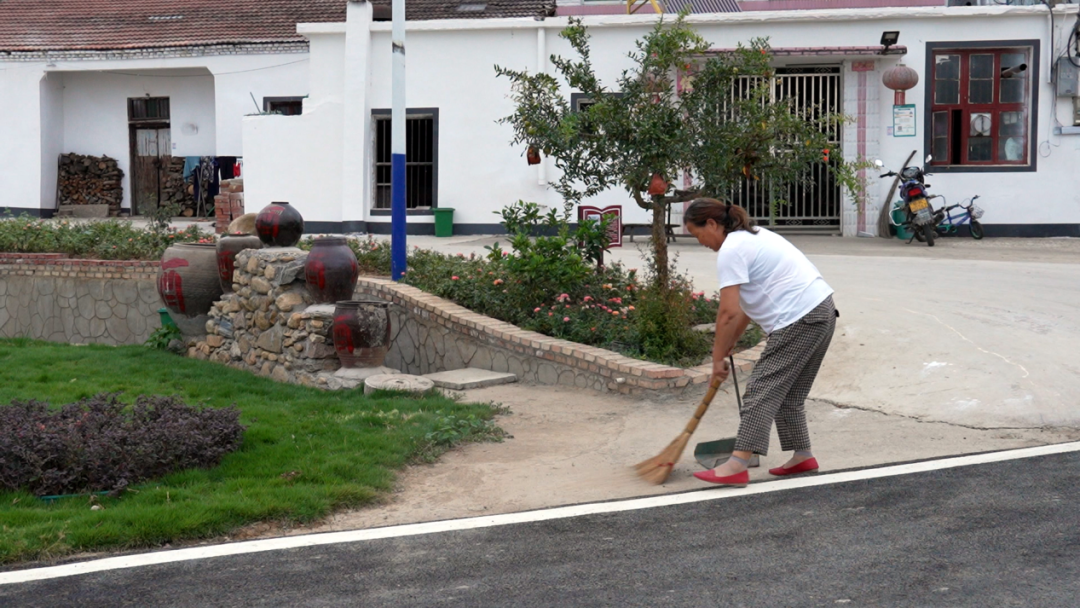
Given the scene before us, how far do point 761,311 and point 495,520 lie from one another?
1793 mm

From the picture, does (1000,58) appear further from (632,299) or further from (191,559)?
(191,559)

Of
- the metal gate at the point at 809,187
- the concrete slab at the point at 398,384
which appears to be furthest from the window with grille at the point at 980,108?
the concrete slab at the point at 398,384

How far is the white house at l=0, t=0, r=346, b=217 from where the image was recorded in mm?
23172

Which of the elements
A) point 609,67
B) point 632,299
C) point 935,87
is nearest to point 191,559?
point 632,299

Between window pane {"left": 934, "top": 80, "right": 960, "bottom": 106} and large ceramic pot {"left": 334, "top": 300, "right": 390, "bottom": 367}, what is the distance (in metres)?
12.2

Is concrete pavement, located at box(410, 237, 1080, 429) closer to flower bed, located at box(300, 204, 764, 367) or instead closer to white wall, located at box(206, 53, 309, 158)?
flower bed, located at box(300, 204, 764, 367)

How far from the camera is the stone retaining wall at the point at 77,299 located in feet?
46.7

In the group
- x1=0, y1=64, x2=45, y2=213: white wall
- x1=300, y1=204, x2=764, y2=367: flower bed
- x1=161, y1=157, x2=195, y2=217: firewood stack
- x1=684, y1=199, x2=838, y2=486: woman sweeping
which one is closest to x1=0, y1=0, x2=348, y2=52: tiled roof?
x1=0, y1=64, x2=45, y2=213: white wall

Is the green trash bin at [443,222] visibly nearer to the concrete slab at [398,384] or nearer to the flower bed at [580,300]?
the flower bed at [580,300]

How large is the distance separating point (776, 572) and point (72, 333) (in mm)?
12329

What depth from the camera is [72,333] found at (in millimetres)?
14750

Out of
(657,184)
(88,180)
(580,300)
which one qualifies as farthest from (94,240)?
(88,180)

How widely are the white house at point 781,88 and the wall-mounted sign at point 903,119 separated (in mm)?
23

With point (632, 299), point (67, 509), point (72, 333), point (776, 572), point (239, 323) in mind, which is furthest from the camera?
point (72, 333)
